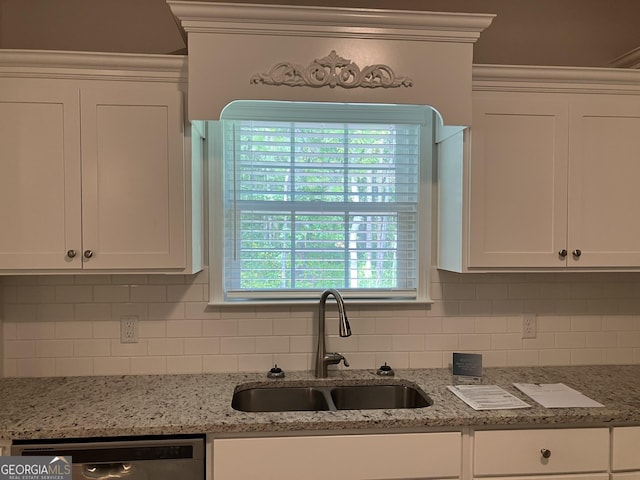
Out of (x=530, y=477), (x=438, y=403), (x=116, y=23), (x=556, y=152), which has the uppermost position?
(x=116, y=23)

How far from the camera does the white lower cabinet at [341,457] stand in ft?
5.32

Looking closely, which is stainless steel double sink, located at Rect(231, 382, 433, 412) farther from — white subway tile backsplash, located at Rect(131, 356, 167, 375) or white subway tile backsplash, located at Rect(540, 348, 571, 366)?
white subway tile backsplash, located at Rect(540, 348, 571, 366)

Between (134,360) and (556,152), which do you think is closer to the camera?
(556,152)

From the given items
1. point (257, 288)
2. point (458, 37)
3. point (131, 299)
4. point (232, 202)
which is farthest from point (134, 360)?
point (458, 37)

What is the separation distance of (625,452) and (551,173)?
3.74ft

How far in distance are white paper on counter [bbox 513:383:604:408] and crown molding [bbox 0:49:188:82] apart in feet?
6.36

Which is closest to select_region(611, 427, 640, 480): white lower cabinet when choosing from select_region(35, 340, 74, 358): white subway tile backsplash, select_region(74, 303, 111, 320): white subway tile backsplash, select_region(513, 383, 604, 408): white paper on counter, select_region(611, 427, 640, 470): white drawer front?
select_region(611, 427, 640, 470): white drawer front

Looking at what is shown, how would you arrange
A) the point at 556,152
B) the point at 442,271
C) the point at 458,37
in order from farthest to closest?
the point at 442,271
the point at 556,152
the point at 458,37

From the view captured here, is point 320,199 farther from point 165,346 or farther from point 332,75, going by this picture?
point 165,346

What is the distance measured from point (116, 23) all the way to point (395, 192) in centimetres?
158

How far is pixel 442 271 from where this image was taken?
7.55 ft

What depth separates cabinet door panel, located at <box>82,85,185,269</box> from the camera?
1.83 meters

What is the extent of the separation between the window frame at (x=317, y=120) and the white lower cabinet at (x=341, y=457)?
72cm

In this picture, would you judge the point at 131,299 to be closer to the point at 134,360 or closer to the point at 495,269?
the point at 134,360
